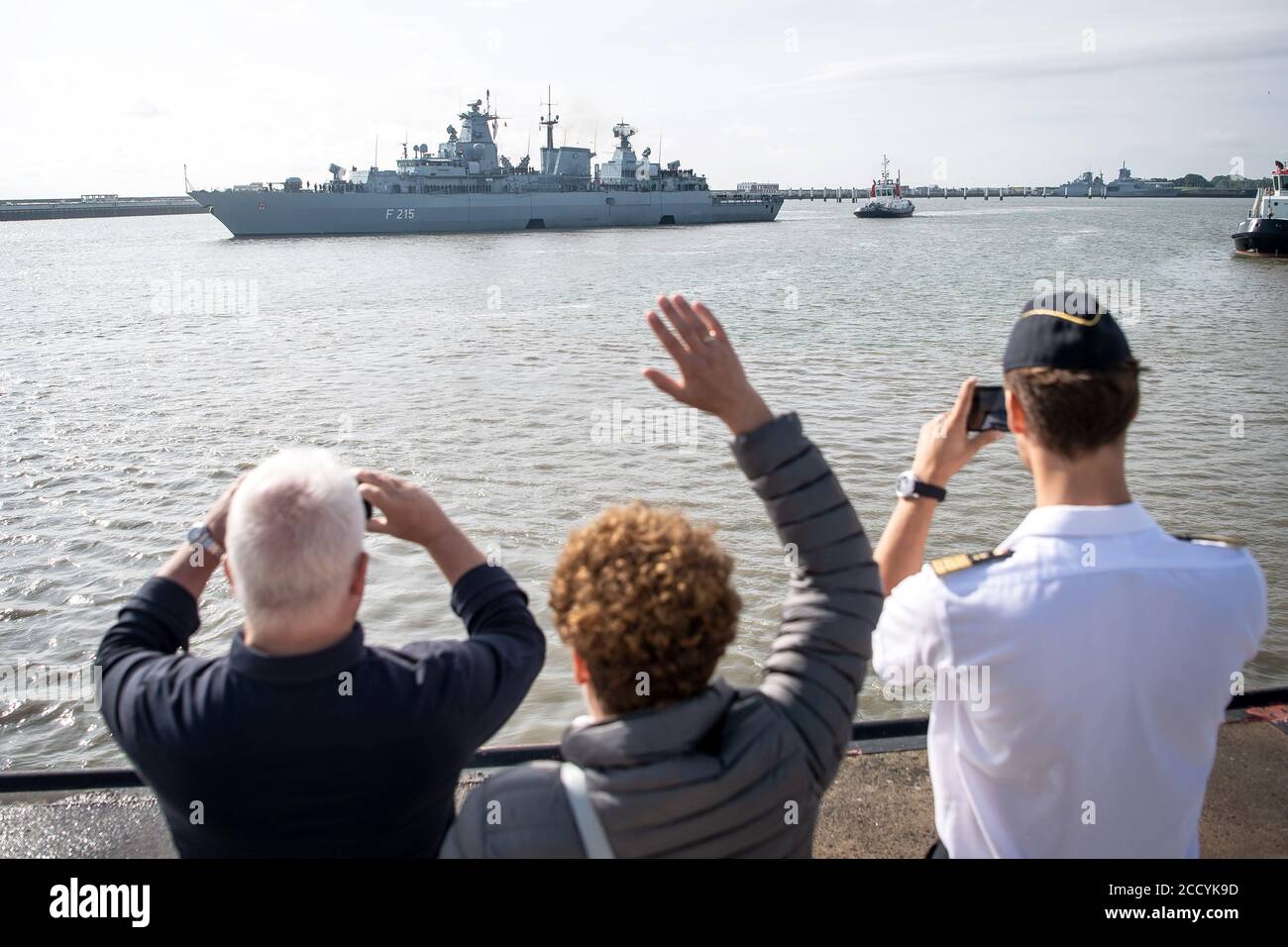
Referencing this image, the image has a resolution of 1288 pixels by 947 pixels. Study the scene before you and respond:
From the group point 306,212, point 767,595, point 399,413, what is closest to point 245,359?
point 399,413

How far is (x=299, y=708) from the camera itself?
1.55 meters

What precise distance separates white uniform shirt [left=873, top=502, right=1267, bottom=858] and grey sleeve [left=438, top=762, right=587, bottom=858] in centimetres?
63

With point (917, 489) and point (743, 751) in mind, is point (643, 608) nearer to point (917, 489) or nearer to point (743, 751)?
point (743, 751)

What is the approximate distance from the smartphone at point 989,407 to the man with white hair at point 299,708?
3.56 feet

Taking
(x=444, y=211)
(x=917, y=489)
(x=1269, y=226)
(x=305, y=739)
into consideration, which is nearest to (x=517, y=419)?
(x=917, y=489)

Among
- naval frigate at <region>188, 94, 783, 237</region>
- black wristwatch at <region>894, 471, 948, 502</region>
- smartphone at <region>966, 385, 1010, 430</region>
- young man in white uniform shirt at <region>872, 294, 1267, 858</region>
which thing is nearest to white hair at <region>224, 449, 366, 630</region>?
young man in white uniform shirt at <region>872, 294, 1267, 858</region>

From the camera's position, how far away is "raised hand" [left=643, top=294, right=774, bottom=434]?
1679 millimetres

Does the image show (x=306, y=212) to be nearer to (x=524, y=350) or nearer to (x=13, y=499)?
(x=524, y=350)

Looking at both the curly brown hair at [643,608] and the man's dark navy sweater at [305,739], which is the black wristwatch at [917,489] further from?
the man's dark navy sweater at [305,739]

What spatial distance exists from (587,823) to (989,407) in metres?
1.15

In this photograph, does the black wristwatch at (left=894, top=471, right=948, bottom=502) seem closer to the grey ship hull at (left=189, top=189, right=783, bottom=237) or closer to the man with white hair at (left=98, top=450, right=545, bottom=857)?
the man with white hair at (left=98, top=450, right=545, bottom=857)

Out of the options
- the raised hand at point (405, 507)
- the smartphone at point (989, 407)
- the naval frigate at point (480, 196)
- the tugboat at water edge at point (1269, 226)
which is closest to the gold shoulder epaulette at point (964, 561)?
the smartphone at point (989, 407)

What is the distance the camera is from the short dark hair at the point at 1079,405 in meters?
1.60

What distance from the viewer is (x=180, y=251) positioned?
179ft
